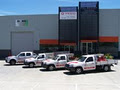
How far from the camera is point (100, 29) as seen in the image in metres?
37.8

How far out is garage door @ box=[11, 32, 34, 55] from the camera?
39781 millimetres

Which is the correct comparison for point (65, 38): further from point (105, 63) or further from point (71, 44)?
point (105, 63)

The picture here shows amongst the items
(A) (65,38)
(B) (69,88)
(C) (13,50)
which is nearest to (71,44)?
(A) (65,38)

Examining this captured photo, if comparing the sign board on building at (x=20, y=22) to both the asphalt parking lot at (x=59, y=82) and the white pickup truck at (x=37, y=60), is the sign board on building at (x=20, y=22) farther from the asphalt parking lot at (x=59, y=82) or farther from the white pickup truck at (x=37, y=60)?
the asphalt parking lot at (x=59, y=82)

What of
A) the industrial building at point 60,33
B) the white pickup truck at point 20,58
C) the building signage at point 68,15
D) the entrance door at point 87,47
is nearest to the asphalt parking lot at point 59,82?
the white pickup truck at point 20,58

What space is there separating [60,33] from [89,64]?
19.0 meters

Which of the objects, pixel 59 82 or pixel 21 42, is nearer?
pixel 59 82

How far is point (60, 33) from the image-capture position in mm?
38219

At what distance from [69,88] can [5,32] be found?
98.8 feet

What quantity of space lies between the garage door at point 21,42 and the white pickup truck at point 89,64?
21005 millimetres

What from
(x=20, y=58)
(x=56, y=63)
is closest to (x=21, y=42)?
(x=20, y=58)

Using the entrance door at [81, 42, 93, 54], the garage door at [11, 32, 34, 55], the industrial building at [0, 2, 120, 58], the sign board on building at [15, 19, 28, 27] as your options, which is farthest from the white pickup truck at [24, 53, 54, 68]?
the sign board on building at [15, 19, 28, 27]

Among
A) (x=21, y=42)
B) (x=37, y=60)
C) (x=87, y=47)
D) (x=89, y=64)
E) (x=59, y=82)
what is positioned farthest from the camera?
(x=21, y=42)

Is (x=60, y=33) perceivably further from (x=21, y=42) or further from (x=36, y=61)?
(x=36, y=61)
